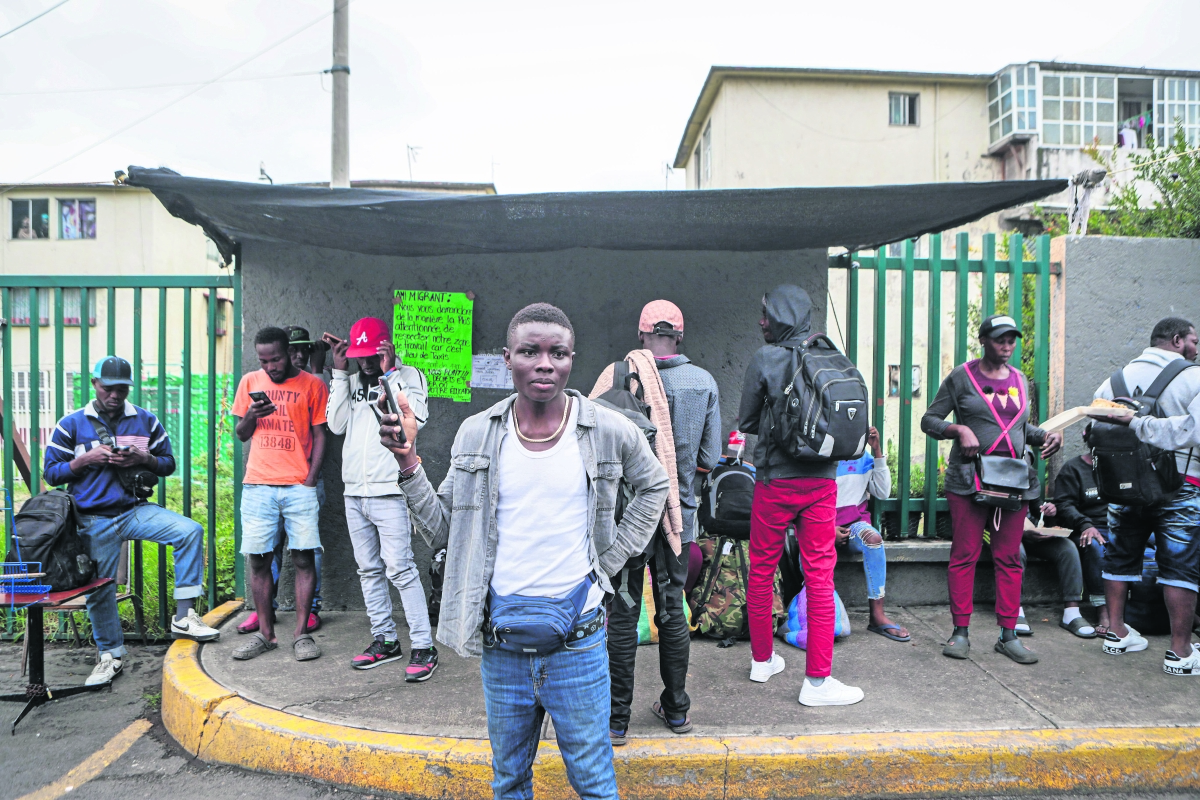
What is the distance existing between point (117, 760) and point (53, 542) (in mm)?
1291

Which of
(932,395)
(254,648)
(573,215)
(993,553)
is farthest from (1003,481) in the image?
(254,648)

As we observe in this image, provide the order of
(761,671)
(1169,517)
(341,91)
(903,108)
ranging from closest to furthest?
(761,671) < (1169,517) < (341,91) < (903,108)

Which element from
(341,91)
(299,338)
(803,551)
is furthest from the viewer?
(341,91)

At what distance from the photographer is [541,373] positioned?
2.24 meters

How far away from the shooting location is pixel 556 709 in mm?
2252

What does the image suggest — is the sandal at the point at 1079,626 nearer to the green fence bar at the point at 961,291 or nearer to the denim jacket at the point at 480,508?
the green fence bar at the point at 961,291

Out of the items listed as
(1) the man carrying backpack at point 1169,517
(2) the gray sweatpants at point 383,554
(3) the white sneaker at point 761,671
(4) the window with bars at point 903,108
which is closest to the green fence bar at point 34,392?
(2) the gray sweatpants at point 383,554

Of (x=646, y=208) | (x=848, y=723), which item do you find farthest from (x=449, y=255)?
(x=848, y=723)

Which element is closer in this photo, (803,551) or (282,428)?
(803,551)

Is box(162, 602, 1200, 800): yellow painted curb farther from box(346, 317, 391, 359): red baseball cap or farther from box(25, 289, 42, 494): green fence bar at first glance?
box(25, 289, 42, 494): green fence bar

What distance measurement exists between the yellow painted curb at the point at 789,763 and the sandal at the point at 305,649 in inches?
33.2

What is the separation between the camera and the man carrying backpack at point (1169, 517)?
4047mm

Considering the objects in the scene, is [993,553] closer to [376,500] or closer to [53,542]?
[376,500]

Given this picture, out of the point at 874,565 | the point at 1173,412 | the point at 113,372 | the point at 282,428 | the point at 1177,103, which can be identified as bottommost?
the point at 874,565
